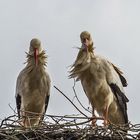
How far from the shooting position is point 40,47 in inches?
386

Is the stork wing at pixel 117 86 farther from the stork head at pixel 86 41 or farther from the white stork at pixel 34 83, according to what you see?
the white stork at pixel 34 83

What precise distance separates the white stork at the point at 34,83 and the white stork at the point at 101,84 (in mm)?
729

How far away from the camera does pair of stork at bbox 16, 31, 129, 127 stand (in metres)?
9.03

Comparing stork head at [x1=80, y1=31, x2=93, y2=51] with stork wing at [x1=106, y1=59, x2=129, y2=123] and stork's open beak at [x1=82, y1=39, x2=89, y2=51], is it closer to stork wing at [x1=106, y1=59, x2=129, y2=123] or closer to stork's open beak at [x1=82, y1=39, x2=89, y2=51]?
stork's open beak at [x1=82, y1=39, x2=89, y2=51]

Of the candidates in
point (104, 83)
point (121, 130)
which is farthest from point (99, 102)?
point (121, 130)

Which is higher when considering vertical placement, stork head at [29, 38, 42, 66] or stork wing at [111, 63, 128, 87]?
stork head at [29, 38, 42, 66]

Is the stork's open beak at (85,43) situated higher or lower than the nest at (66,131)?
higher

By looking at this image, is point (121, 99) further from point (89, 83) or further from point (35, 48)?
point (35, 48)

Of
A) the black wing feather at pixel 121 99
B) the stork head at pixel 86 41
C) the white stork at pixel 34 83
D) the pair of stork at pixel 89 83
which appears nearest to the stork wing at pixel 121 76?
the pair of stork at pixel 89 83

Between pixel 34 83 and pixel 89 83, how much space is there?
38.9 inches

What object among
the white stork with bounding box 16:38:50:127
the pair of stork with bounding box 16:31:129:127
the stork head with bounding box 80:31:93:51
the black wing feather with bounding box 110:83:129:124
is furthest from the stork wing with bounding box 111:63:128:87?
the white stork with bounding box 16:38:50:127

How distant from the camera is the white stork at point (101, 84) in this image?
902 centimetres

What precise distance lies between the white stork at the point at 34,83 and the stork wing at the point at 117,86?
998 mm

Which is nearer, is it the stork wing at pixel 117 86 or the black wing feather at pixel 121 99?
the stork wing at pixel 117 86
